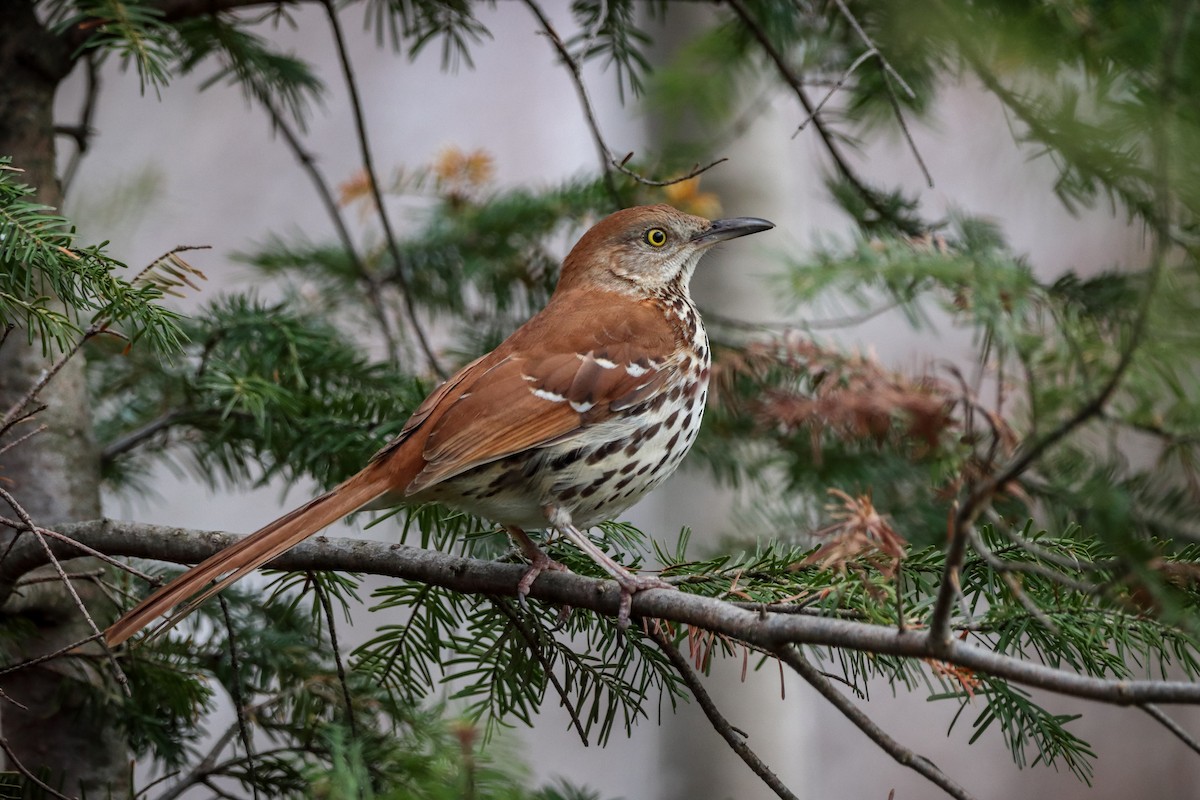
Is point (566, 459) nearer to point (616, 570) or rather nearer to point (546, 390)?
point (546, 390)

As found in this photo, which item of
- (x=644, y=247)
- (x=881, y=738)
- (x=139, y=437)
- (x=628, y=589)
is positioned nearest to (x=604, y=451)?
(x=628, y=589)

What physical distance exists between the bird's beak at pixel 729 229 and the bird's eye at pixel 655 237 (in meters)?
0.09

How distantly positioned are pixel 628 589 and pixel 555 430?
60 centimetres

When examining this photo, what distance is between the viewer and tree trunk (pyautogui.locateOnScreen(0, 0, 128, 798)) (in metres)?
1.98

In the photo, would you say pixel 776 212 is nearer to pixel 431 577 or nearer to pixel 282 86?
pixel 282 86

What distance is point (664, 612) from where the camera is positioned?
151cm

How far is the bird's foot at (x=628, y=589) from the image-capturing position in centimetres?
157

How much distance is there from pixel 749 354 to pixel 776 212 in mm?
1547

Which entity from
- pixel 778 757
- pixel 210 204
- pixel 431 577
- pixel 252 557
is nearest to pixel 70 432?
pixel 252 557

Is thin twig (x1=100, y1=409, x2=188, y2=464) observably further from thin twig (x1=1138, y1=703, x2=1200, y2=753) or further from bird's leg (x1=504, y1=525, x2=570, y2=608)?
thin twig (x1=1138, y1=703, x2=1200, y2=753)

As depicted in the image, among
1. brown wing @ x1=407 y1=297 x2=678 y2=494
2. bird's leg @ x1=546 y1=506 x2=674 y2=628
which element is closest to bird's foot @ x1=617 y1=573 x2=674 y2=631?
bird's leg @ x1=546 y1=506 x2=674 y2=628

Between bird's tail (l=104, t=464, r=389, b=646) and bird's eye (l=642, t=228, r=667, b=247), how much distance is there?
1.01 m

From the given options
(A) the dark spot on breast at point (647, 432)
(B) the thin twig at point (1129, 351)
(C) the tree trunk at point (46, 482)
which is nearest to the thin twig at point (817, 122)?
(A) the dark spot on breast at point (647, 432)

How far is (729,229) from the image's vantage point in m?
2.73
